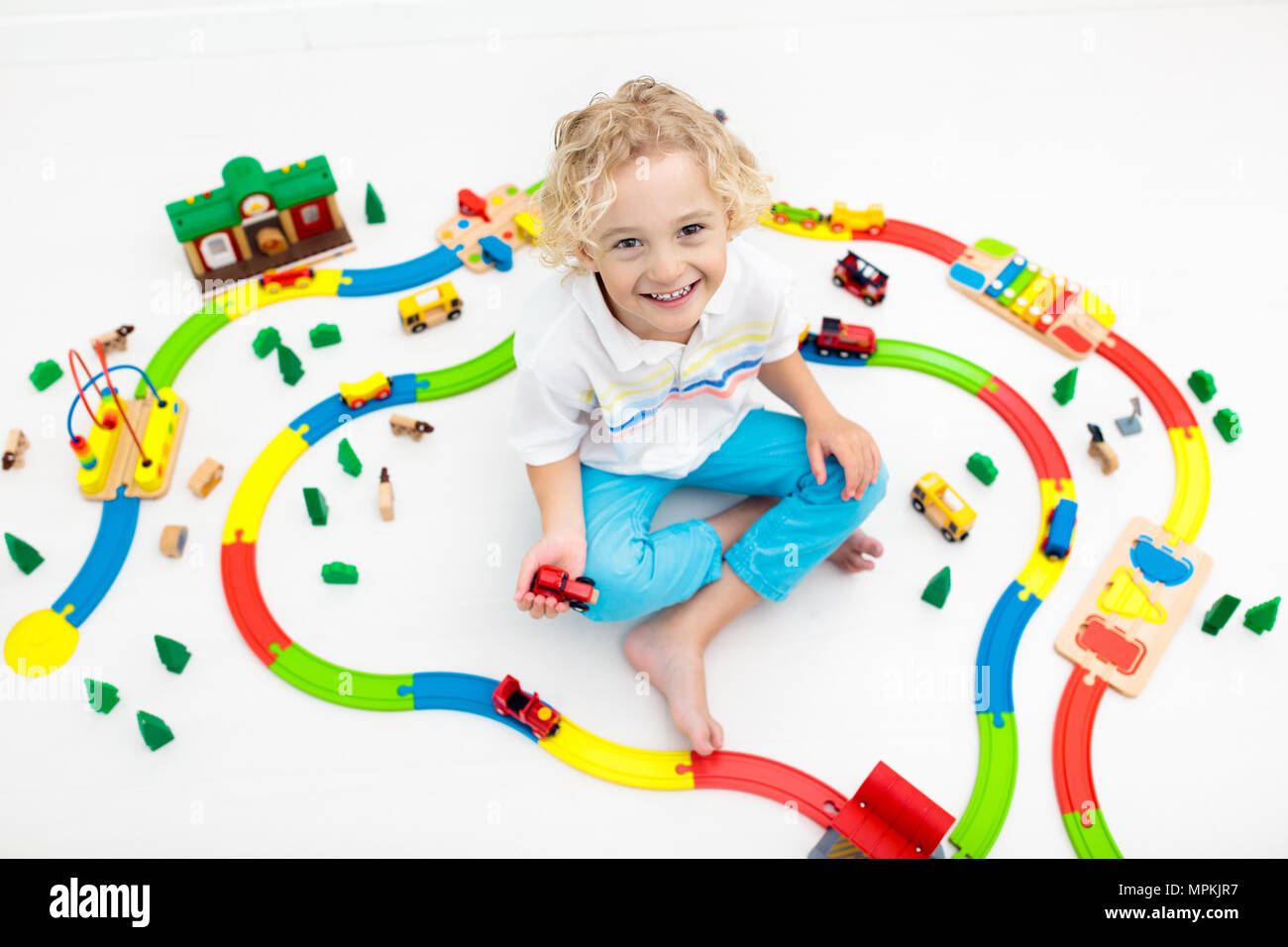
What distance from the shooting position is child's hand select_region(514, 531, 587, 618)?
120 cm

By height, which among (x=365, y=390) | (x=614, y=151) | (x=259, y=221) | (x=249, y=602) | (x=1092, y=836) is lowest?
(x=1092, y=836)

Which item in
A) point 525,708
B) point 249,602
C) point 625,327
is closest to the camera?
point 625,327

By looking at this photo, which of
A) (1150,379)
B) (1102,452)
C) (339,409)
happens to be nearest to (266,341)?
(339,409)

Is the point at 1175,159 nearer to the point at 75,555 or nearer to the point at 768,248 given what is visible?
the point at 768,248

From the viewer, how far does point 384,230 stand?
179 centimetres

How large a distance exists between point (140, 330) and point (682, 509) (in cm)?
92

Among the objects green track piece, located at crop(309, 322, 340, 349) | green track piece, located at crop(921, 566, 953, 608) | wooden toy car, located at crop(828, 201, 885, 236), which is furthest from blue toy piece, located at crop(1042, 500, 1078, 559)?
green track piece, located at crop(309, 322, 340, 349)

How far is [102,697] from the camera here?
1295 millimetres

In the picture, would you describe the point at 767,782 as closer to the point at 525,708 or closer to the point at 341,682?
the point at 525,708

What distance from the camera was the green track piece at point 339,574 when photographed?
1.38 meters

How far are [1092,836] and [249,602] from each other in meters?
1.09

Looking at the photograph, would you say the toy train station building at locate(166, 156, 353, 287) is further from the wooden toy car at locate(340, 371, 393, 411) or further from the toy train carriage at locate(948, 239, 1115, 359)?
the toy train carriage at locate(948, 239, 1115, 359)

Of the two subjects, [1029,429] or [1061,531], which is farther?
[1029,429]

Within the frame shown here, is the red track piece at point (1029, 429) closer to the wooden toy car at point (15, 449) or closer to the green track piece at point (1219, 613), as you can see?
the green track piece at point (1219, 613)
